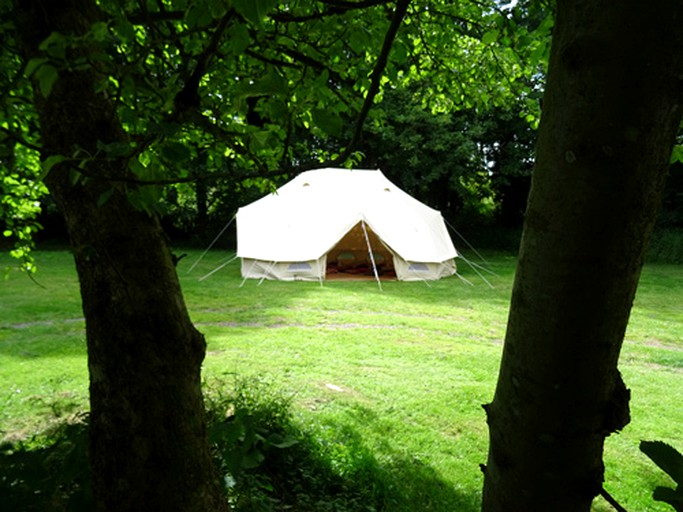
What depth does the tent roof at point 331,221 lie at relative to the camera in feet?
43.6

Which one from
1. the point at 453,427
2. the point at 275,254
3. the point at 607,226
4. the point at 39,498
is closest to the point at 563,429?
the point at 607,226

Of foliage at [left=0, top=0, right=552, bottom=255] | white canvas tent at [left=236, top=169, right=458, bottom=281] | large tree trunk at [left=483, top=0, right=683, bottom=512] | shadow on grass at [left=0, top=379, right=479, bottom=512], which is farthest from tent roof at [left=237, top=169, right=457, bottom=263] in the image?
large tree trunk at [left=483, top=0, right=683, bottom=512]

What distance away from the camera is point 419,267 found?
13867 mm

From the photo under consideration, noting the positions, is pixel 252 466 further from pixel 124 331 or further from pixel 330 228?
pixel 330 228

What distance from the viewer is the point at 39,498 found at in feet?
5.00

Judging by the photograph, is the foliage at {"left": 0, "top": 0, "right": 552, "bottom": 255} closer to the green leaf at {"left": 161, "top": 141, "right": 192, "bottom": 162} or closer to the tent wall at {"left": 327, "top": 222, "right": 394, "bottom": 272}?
the green leaf at {"left": 161, "top": 141, "right": 192, "bottom": 162}

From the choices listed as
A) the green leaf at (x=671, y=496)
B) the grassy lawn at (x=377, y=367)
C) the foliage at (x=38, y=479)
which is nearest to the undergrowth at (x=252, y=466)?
the foliage at (x=38, y=479)

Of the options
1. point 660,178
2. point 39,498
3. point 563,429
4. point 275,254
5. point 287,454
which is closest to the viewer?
point 660,178

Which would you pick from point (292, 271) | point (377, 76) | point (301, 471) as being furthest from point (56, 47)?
point (292, 271)

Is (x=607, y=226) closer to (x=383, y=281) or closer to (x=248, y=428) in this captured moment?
(x=248, y=428)

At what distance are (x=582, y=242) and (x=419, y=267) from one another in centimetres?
1340

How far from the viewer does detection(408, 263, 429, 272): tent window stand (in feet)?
45.2

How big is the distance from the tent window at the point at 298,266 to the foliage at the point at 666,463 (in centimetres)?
1273

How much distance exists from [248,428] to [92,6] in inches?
64.6
